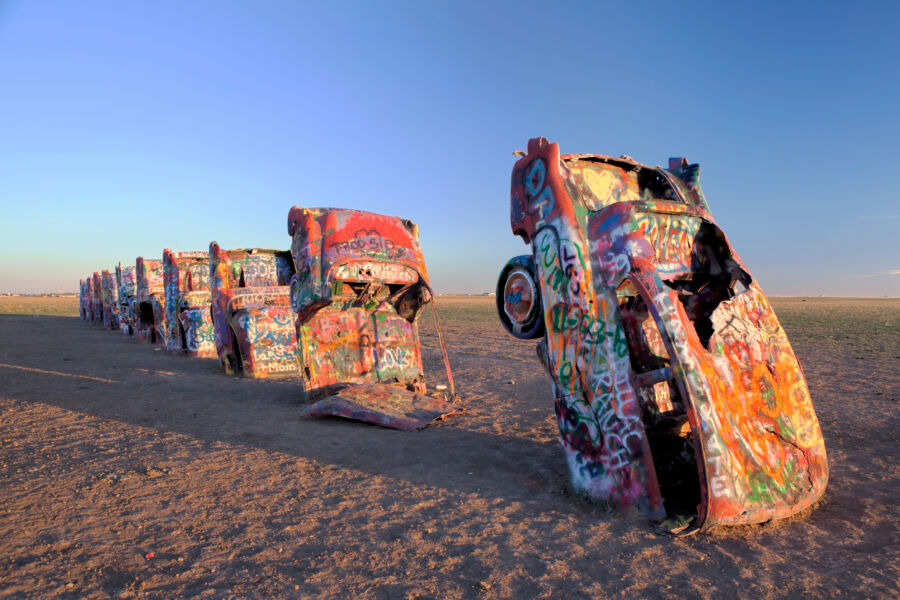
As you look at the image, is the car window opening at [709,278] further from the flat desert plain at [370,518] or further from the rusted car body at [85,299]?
the rusted car body at [85,299]

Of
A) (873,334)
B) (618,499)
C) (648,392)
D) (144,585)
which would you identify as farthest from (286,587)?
(873,334)

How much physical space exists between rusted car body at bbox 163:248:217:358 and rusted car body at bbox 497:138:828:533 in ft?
45.6

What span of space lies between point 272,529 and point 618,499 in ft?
8.97

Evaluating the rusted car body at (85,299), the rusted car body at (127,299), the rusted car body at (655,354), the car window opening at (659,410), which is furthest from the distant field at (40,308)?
the car window opening at (659,410)

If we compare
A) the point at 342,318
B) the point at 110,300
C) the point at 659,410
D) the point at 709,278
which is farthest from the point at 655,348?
the point at 110,300

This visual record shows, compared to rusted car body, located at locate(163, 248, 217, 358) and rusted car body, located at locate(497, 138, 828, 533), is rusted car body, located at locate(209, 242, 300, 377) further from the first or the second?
rusted car body, located at locate(497, 138, 828, 533)

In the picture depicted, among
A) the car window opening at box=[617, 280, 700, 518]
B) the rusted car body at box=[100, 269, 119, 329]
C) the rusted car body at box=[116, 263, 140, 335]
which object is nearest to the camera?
the car window opening at box=[617, 280, 700, 518]

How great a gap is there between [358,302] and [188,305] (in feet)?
32.3

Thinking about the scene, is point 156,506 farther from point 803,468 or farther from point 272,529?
point 803,468

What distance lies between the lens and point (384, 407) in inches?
300

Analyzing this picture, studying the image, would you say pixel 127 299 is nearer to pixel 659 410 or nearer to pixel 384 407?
pixel 384 407

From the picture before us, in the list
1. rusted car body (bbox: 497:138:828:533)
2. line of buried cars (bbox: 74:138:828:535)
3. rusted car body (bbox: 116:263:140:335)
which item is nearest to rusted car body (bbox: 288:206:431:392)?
line of buried cars (bbox: 74:138:828:535)

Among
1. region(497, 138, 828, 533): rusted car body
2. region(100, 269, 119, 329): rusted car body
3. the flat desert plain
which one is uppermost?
region(100, 269, 119, 329): rusted car body

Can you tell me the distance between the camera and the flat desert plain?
3174 mm
